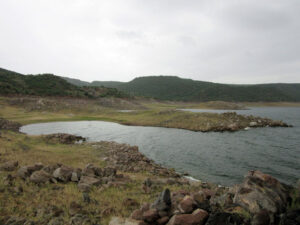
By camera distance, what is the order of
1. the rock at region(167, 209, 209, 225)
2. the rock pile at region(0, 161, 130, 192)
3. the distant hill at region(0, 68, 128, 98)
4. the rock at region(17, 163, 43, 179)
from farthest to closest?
1. the distant hill at region(0, 68, 128, 98)
2. the rock at region(17, 163, 43, 179)
3. the rock pile at region(0, 161, 130, 192)
4. the rock at region(167, 209, 209, 225)

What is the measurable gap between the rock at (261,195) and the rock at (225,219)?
67 centimetres

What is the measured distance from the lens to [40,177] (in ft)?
28.4

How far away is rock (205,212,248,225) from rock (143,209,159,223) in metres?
1.57

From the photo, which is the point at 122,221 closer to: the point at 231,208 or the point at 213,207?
the point at 213,207

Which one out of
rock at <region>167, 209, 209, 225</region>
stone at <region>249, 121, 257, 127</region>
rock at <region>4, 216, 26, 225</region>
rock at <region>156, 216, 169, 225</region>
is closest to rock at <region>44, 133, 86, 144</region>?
rock at <region>4, 216, 26, 225</region>

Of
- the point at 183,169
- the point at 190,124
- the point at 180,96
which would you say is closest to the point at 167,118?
the point at 190,124

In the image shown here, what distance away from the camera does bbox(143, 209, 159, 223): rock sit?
17.4 ft

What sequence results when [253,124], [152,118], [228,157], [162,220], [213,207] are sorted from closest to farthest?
[162,220] → [213,207] → [228,157] → [253,124] → [152,118]

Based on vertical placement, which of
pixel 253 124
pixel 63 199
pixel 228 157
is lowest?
pixel 228 157

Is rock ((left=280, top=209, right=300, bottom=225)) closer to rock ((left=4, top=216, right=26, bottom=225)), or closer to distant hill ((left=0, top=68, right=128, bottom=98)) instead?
rock ((left=4, top=216, right=26, bottom=225))

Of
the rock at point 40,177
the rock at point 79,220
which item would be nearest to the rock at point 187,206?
the rock at point 79,220

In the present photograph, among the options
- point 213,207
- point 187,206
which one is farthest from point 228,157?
point 187,206

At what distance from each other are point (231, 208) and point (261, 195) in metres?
1.06

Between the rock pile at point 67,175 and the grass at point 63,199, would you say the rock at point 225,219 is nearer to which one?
the grass at point 63,199
